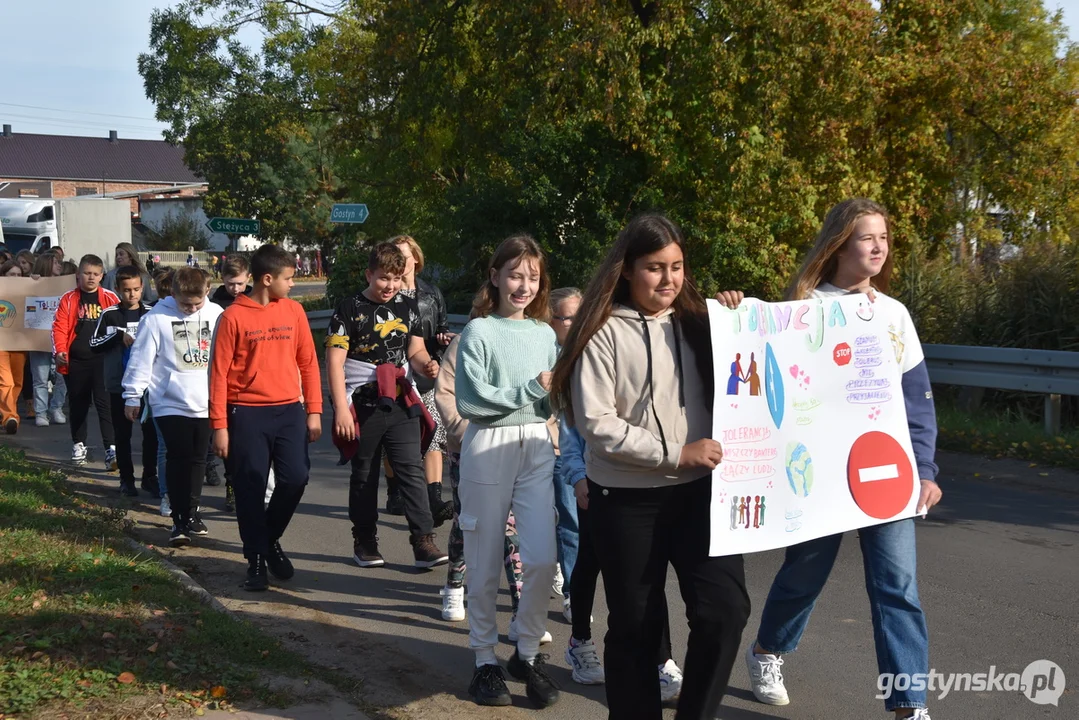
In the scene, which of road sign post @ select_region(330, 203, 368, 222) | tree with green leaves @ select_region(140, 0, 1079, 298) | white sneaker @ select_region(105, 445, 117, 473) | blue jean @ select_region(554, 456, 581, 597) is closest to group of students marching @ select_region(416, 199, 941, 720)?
blue jean @ select_region(554, 456, 581, 597)

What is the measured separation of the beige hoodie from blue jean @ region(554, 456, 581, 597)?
1997 mm

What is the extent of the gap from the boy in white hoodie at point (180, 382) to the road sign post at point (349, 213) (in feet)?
36.9

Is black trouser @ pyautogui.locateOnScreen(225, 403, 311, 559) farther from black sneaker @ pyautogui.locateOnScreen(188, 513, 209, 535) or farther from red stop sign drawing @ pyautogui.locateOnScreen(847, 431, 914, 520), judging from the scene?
red stop sign drawing @ pyautogui.locateOnScreen(847, 431, 914, 520)

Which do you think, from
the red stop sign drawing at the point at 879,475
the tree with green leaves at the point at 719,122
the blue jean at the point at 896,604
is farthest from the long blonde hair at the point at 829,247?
the tree with green leaves at the point at 719,122

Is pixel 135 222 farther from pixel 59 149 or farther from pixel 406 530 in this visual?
pixel 406 530

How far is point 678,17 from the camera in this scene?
661 inches

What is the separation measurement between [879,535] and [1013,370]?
291 inches

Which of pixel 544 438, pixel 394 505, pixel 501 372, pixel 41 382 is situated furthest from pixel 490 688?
pixel 41 382

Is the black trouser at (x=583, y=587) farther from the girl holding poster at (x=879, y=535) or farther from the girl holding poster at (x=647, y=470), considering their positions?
the girl holding poster at (x=647, y=470)

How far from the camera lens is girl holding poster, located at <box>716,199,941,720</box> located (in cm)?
404

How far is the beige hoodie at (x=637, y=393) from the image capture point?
3635 millimetres

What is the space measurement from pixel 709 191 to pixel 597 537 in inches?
605

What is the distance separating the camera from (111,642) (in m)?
5.00

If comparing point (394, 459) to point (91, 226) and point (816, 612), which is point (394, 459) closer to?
point (816, 612)
